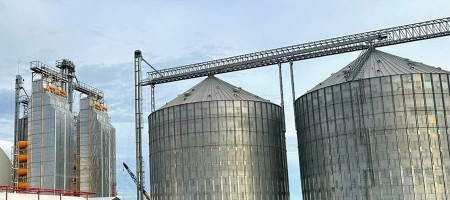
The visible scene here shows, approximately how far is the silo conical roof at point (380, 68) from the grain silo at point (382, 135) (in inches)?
4.8

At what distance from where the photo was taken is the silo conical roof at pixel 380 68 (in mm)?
66375

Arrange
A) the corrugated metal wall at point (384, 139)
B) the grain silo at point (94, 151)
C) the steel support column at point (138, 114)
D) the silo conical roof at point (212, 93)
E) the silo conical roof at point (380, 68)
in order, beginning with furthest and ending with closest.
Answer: the grain silo at point (94, 151) → the steel support column at point (138, 114) → the silo conical roof at point (212, 93) → the silo conical roof at point (380, 68) → the corrugated metal wall at point (384, 139)

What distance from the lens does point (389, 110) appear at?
207ft

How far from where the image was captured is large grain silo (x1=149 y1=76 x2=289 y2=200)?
7294cm

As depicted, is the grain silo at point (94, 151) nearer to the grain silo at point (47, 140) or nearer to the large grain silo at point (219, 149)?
the grain silo at point (47, 140)

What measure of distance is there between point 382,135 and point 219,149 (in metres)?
22.1

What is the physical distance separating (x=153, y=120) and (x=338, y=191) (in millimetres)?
30756

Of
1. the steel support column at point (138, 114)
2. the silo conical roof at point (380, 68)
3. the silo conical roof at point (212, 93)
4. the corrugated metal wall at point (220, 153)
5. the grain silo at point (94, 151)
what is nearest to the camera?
the silo conical roof at point (380, 68)

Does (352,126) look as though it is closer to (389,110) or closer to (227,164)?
(389,110)

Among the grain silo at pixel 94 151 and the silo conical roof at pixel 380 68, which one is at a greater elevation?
the silo conical roof at pixel 380 68

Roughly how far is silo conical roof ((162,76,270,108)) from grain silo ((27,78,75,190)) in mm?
19414

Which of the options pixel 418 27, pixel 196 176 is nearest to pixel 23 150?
pixel 196 176

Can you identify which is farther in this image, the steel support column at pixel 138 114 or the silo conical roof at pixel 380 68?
the steel support column at pixel 138 114

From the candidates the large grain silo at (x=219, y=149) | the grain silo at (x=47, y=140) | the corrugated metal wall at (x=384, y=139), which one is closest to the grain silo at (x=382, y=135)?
the corrugated metal wall at (x=384, y=139)
